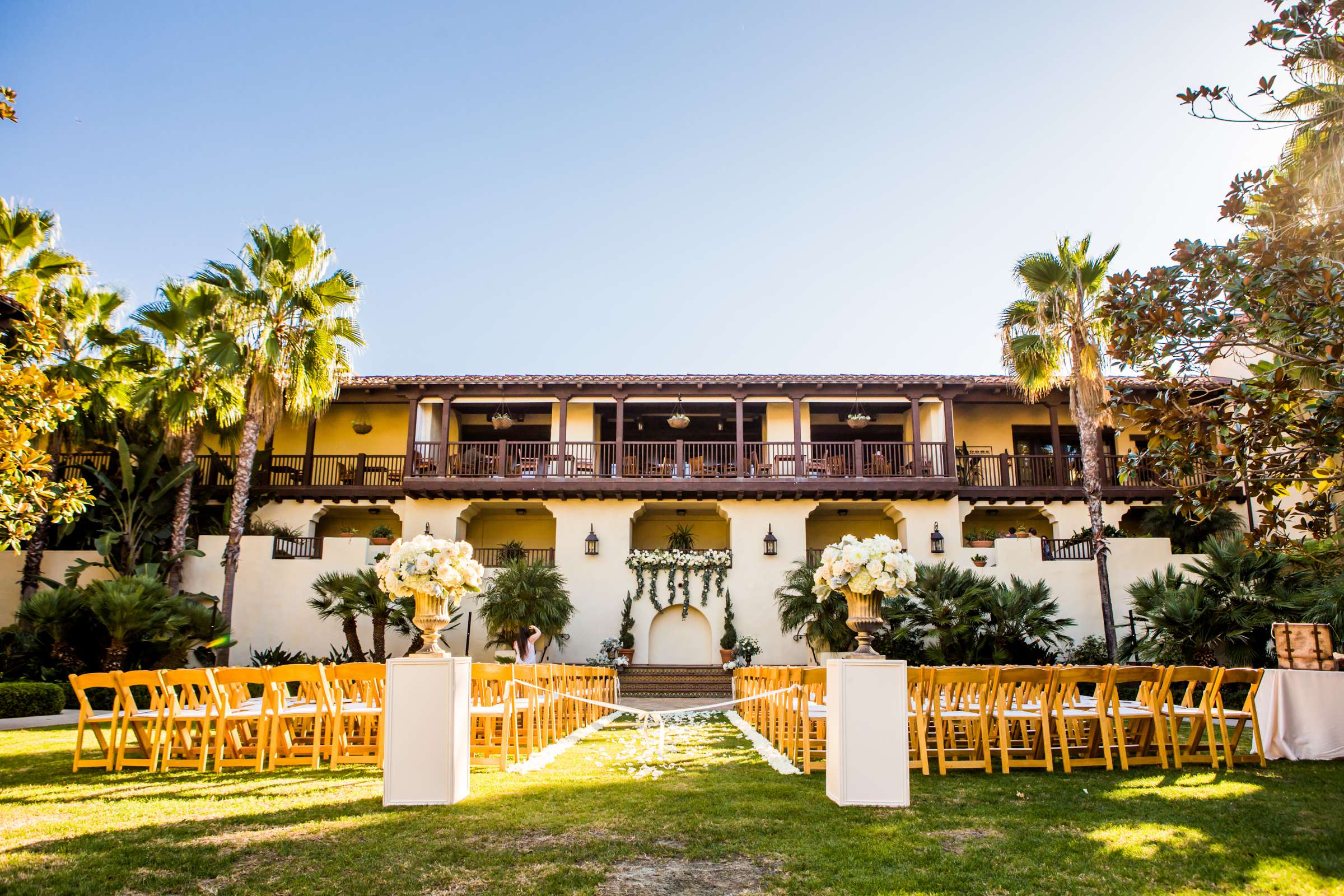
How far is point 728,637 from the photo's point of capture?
63.2 ft

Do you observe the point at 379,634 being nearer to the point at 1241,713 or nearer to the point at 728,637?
the point at 728,637

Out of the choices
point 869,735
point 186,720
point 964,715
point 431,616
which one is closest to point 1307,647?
point 964,715

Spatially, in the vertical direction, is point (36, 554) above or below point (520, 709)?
above

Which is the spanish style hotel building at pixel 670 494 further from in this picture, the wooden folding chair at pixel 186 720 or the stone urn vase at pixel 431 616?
the stone urn vase at pixel 431 616

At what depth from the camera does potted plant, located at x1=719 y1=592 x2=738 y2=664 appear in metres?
19.1

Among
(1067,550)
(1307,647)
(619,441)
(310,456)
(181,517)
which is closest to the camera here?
(1307,647)

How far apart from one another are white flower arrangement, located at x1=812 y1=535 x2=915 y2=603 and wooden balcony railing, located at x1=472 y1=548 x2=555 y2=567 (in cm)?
1457

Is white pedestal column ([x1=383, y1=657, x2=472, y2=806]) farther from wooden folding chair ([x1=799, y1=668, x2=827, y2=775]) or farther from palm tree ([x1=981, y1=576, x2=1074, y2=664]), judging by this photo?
palm tree ([x1=981, y1=576, x2=1074, y2=664])

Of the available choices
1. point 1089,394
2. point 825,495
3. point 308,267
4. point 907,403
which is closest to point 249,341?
point 308,267

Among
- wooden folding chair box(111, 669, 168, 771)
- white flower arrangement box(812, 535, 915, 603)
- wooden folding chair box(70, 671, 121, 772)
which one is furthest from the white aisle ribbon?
wooden folding chair box(70, 671, 121, 772)

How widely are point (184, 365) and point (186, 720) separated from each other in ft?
42.3

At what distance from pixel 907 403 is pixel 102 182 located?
17.1 m

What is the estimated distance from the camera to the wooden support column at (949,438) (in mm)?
19778

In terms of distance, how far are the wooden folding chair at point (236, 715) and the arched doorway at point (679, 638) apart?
42.4ft
